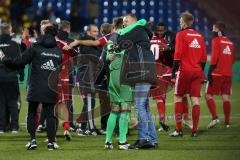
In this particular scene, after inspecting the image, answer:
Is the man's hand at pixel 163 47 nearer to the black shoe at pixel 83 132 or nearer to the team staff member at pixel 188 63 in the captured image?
the team staff member at pixel 188 63

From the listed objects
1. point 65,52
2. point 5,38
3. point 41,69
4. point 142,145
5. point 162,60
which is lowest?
point 142,145

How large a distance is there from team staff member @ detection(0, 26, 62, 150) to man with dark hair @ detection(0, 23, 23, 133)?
2654 mm

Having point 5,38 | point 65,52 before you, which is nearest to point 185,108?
point 65,52

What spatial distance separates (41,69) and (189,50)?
2563 mm

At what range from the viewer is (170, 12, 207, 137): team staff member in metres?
7.96

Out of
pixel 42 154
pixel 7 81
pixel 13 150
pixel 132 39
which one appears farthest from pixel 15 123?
pixel 132 39

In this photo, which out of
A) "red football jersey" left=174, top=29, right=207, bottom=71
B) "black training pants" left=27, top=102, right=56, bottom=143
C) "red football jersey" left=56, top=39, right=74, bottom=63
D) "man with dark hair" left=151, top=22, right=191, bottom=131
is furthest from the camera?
"man with dark hair" left=151, top=22, right=191, bottom=131

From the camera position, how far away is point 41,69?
6.63 meters

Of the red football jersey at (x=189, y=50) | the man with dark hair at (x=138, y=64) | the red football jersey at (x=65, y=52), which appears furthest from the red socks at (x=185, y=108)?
the man with dark hair at (x=138, y=64)

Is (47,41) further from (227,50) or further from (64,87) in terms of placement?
(227,50)

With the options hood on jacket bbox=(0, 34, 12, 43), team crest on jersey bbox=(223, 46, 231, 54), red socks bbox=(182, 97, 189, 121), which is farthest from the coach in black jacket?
team crest on jersey bbox=(223, 46, 231, 54)

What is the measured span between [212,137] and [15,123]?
3672mm

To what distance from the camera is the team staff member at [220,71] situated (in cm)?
970

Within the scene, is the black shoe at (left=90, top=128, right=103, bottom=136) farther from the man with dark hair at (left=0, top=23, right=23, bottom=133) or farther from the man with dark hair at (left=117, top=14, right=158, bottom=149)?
the man with dark hair at (left=117, top=14, right=158, bottom=149)
